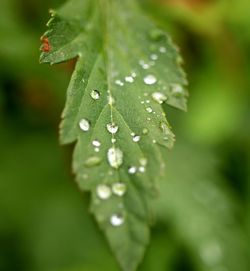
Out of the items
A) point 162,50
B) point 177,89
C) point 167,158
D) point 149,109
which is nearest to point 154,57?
point 162,50

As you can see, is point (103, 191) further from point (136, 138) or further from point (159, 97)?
point (159, 97)

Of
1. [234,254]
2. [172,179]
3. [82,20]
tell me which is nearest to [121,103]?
[82,20]

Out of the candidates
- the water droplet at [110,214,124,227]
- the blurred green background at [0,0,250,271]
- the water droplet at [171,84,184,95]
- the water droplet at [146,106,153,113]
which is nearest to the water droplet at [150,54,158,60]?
the water droplet at [171,84,184,95]

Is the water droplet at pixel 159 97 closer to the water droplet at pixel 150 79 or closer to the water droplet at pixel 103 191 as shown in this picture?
the water droplet at pixel 150 79

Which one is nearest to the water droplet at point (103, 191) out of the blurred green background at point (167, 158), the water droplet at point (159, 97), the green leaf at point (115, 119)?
the green leaf at point (115, 119)

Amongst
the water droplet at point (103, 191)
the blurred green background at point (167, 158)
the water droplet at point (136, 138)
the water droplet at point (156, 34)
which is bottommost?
the blurred green background at point (167, 158)
